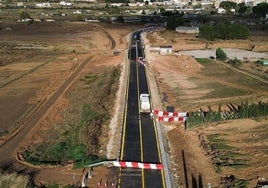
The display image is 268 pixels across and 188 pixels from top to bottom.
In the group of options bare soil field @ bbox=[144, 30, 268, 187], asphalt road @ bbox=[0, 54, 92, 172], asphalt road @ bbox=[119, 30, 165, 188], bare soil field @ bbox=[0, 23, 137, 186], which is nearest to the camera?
asphalt road @ bbox=[119, 30, 165, 188]

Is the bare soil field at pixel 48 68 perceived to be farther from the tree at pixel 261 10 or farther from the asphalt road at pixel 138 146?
the tree at pixel 261 10

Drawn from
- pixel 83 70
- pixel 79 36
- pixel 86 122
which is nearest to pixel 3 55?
pixel 83 70

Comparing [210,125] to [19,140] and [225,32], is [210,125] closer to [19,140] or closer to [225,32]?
[19,140]

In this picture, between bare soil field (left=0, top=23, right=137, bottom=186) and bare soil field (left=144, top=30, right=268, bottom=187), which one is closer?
bare soil field (left=144, top=30, right=268, bottom=187)

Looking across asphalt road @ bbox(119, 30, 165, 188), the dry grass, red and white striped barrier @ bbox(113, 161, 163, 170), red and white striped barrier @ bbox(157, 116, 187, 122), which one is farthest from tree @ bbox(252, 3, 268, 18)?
the dry grass

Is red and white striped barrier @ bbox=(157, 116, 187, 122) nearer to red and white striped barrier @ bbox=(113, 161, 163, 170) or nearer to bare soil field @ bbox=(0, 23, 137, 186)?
bare soil field @ bbox=(0, 23, 137, 186)

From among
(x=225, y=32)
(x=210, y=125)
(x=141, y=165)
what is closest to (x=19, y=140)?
(x=141, y=165)
